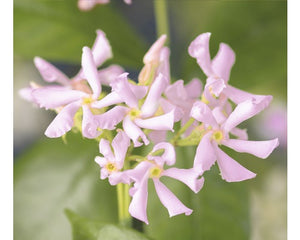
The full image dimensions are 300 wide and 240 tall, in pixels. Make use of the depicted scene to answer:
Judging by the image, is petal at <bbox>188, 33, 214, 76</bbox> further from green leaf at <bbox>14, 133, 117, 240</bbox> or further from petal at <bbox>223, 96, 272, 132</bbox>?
green leaf at <bbox>14, 133, 117, 240</bbox>

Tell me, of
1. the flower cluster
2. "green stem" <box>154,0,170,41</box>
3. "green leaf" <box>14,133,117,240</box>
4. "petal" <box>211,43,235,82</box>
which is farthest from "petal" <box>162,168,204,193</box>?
"green stem" <box>154,0,170,41</box>

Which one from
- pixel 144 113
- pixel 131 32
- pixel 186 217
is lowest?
pixel 186 217

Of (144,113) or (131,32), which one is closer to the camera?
(144,113)

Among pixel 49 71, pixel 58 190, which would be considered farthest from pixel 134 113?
pixel 58 190

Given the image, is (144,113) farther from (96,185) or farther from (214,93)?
(96,185)

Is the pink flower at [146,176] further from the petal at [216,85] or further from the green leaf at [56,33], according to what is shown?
the green leaf at [56,33]

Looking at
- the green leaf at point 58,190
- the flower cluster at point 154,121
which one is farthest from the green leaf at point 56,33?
the flower cluster at point 154,121

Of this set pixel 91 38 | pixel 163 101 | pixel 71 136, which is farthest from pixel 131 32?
pixel 163 101

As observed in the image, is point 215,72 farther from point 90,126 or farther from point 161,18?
point 161,18
